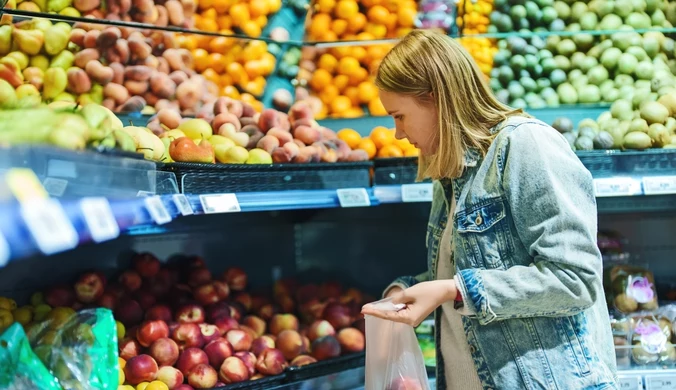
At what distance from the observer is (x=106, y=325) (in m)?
1.59

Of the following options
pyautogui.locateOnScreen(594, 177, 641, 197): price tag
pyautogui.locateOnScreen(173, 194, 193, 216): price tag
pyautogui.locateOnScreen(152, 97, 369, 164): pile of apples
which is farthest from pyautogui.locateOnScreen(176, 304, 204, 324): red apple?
pyautogui.locateOnScreen(594, 177, 641, 197): price tag

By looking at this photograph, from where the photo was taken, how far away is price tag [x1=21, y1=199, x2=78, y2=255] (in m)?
0.93

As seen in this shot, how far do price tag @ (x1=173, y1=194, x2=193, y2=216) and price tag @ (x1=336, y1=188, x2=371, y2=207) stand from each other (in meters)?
0.59

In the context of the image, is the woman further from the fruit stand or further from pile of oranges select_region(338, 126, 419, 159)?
pile of oranges select_region(338, 126, 419, 159)

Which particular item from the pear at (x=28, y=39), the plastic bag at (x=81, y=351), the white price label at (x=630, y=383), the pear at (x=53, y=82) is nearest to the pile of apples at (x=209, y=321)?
the plastic bag at (x=81, y=351)

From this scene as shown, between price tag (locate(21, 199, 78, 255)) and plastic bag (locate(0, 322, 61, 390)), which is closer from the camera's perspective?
price tag (locate(21, 199, 78, 255))

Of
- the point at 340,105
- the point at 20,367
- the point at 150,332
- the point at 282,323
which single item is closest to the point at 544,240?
the point at 20,367

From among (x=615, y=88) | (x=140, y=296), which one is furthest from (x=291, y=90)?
(x=615, y=88)

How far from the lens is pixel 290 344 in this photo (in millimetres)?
2438

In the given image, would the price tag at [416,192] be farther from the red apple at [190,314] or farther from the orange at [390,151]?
the red apple at [190,314]

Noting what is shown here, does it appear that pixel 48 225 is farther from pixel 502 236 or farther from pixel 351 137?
pixel 351 137

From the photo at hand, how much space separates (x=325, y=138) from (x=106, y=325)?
1268mm

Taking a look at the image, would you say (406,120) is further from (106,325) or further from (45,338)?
(45,338)

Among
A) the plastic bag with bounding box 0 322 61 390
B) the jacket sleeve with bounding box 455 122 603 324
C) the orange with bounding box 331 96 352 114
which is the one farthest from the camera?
the orange with bounding box 331 96 352 114
